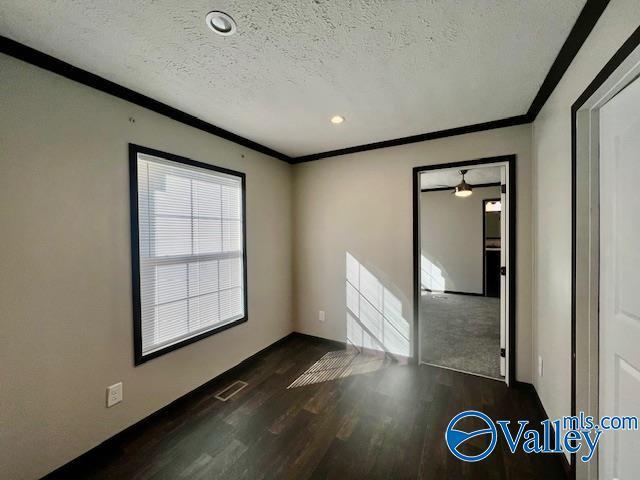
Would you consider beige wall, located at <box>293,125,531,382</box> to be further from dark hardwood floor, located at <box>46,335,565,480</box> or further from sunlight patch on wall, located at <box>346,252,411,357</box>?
dark hardwood floor, located at <box>46,335,565,480</box>

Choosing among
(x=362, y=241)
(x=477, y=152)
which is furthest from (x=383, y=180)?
(x=477, y=152)

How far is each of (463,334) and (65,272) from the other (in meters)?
4.07

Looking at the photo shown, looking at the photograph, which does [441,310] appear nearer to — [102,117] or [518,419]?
[518,419]

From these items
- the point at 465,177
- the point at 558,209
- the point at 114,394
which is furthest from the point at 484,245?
the point at 114,394

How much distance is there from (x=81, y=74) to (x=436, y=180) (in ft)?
17.2

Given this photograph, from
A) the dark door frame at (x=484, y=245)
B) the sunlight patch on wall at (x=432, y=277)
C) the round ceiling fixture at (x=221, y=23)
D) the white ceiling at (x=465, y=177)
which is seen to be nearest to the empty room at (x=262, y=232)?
the round ceiling fixture at (x=221, y=23)

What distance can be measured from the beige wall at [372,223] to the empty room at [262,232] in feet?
0.10

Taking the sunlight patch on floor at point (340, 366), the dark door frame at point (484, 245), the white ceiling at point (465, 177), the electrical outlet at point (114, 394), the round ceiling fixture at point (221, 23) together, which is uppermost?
the white ceiling at point (465, 177)

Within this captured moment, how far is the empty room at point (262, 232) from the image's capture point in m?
1.17

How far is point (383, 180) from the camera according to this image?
2.80 meters

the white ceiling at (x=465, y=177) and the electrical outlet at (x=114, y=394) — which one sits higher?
the white ceiling at (x=465, y=177)

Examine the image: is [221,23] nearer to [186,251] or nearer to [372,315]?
[186,251]

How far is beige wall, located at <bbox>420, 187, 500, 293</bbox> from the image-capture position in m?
5.71

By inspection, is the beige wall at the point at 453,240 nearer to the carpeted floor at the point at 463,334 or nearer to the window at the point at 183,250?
the carpeted floor at the point at 463,334
